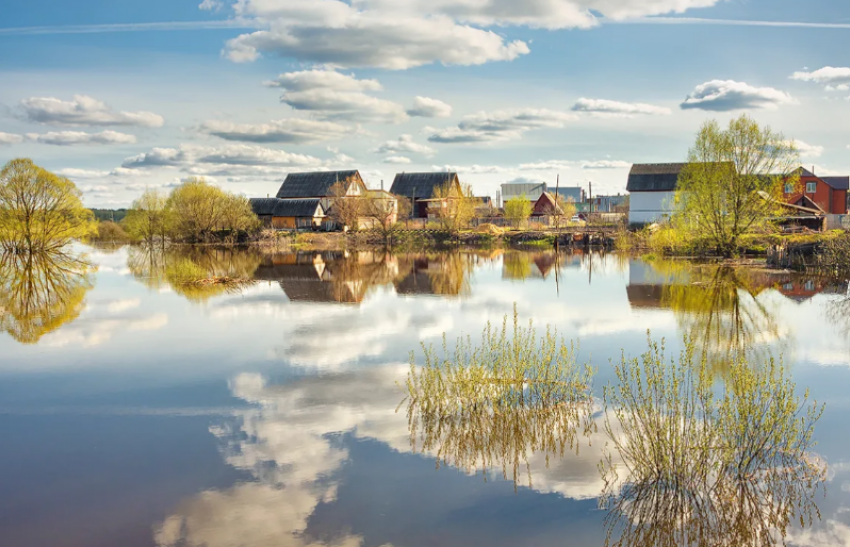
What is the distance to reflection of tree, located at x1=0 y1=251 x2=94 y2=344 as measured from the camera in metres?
18.7

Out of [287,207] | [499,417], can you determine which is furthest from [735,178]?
[287,207]

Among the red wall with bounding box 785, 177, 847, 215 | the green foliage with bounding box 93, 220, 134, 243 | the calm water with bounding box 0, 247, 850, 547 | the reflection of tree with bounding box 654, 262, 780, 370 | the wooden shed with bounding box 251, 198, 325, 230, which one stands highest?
the red wall with bounding box 785, 177, 847, 215

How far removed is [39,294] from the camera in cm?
2517

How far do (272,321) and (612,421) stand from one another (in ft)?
36.9

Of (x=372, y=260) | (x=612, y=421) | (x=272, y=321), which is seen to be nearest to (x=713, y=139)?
(x=372, y=260)

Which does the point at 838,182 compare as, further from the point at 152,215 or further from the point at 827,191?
the point at 152,215

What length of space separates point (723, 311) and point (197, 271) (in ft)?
75.5

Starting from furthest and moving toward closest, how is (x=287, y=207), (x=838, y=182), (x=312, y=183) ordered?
(x=312, y=183) → (x=287, y=207) → (x=838, y=182)

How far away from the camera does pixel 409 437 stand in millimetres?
9391

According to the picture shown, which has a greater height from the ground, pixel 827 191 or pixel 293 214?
pixel 827 191

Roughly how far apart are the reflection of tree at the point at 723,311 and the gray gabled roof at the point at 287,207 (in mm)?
47663

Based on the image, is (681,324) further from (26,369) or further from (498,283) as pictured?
(26,369)

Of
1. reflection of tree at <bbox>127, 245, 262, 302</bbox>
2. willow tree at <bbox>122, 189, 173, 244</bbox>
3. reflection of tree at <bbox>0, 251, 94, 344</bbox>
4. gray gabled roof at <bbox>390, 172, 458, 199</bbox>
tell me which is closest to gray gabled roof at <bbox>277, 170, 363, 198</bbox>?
gray gabled roof at <bbox>390, 172, 458, 199</bbox>

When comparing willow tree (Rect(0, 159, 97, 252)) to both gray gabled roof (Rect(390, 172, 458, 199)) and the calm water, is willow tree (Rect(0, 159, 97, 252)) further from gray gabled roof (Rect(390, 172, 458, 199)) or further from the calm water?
gray gabled roof (Rect(390, 172, 458, 199))
